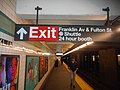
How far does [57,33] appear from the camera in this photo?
2.88 m

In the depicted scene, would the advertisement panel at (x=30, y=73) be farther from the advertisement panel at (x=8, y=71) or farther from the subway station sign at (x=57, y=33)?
the subway station sign at (x=57, y=33)

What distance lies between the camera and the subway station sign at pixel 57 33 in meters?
2.86

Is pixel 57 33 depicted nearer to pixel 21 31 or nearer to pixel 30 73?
pixel 21 31

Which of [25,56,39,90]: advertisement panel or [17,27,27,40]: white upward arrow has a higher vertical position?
[17,27,27,40]: white upward arrow

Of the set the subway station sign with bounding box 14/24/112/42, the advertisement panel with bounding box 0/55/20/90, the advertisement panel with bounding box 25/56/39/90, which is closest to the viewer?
the advertisement panel with bounding box 0/55/20/90

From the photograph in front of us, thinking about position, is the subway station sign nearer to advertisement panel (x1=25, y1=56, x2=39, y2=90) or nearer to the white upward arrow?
the white upward arrow

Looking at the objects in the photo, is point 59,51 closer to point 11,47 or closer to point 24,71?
point 24,71

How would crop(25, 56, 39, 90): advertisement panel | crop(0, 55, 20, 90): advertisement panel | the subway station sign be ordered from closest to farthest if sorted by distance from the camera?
crop(0, 55, 20, 90): advertisement panel → the subway station sign → crop(25, 56, 39, 90): advertisement panel

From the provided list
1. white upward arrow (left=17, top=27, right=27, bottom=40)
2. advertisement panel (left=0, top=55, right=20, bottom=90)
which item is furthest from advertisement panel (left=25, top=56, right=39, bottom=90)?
white upward arrow (left=17, top=27, right=27, bottom=40)

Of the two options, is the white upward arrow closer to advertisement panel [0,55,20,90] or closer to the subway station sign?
the subway station sign

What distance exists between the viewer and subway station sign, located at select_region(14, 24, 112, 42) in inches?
113

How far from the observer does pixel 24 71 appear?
395 cm

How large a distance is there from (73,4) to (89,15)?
18.0 inches

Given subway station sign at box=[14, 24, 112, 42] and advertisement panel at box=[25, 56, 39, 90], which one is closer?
subway station sign at box=[14, 24, 112, 42]
